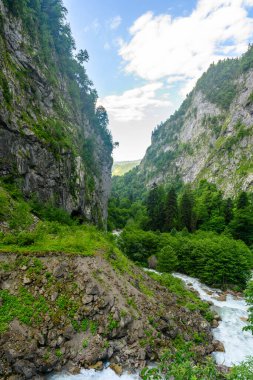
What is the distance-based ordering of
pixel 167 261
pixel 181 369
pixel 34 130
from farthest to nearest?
pixel 167 261 → pixel 34 130 → pixel 181 369

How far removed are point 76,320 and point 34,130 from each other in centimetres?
3154

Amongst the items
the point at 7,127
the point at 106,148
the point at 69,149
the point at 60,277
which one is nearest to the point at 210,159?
the point at 106,148

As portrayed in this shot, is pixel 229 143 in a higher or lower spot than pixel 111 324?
higher

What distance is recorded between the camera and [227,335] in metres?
32.6

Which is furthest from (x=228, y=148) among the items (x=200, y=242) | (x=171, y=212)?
(x=200, y=242)

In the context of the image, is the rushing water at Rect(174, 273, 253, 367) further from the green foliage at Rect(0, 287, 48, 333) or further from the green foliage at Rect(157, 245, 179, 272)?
the green foliage at Rect(0, 287, 48, 333)

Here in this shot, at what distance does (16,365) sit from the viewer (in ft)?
61.3

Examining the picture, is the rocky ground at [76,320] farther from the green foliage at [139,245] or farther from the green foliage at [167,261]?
the green foliage at [139,245]

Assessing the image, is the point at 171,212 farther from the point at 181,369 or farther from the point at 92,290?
the point at 181,369

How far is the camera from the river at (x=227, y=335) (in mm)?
20688

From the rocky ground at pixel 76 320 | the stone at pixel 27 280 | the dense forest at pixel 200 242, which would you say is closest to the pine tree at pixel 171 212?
the dense forest at pixel 200 242

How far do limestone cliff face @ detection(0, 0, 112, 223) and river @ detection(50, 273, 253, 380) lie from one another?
86.5ft

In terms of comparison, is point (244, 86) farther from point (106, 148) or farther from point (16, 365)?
point (16, 365)

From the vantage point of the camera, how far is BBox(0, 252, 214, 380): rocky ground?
20.2 m
